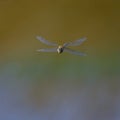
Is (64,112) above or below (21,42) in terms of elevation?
below

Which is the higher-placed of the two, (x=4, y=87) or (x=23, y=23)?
(x=23, y=23)

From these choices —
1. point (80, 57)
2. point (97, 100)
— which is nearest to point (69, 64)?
point (80, 57)

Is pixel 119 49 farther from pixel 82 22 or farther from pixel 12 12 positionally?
pixel 12 12

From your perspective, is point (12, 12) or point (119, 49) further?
point (12, 12)

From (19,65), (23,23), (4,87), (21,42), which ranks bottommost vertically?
(4,87)

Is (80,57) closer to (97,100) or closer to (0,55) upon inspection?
(97,100)

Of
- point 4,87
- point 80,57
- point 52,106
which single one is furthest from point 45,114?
point 80,57
